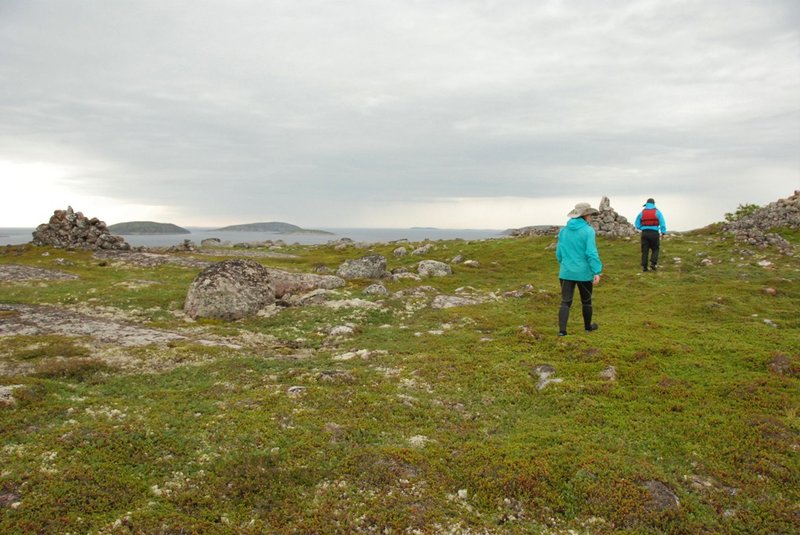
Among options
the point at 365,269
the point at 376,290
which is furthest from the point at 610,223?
the point at 376,290

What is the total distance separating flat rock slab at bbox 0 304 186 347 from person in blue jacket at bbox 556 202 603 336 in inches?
624

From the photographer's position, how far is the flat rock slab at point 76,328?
59.5ft

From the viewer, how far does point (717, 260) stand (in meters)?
33.5

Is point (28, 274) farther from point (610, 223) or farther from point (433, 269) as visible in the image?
point (610, 223)

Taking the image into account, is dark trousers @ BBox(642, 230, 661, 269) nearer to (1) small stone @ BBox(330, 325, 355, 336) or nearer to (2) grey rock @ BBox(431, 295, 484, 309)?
(2) grey rock @ BBox(431, 295, 484, 309)

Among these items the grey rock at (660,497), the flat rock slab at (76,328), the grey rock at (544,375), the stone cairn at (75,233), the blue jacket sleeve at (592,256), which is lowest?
the grey rock at (660,497)

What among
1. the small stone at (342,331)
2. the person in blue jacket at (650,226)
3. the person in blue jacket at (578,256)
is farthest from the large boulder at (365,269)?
the person in blue jacket at (578,256)

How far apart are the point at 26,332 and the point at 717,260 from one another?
41826mm

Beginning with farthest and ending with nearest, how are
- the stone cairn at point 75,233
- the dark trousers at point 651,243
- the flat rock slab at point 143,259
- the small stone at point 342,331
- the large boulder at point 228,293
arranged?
the stone cairn at point 75,233 → the flat rock slab at point 143,259 → the dark trousers at point 651,243 → the large boulder at point 228,293 → the small stone at point 342,331

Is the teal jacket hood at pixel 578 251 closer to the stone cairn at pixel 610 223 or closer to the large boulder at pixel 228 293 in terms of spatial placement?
the large boulder at pixel 228 293

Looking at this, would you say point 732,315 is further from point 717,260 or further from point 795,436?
point 717,260

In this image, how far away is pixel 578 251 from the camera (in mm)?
17109

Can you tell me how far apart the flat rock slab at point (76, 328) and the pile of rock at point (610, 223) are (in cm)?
4514

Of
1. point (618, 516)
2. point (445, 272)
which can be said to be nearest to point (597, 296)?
point (445, 272)
